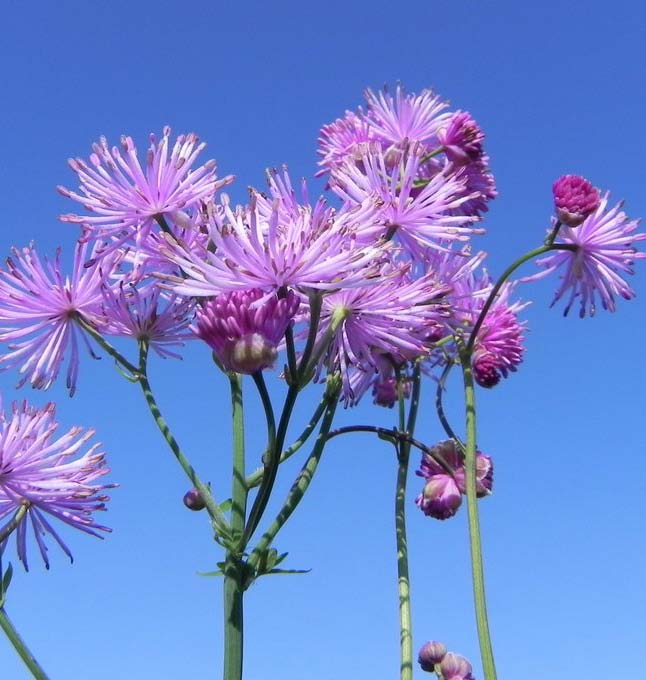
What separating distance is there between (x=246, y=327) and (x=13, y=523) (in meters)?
0.77

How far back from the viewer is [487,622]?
2383 mm

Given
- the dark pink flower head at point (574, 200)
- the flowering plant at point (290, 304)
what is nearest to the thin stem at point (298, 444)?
the flowering plant at point (290, 304)

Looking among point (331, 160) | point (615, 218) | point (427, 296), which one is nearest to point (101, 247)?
point (427, 296)

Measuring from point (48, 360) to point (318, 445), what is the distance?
67 centimetres

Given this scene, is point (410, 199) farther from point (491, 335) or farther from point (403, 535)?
point (403, 535)

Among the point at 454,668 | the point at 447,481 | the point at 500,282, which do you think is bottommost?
the point at 454,668

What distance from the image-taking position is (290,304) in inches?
72.3

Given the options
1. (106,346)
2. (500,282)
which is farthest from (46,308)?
(500,282)

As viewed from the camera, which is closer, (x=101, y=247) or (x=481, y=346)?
(x=101, y=247)

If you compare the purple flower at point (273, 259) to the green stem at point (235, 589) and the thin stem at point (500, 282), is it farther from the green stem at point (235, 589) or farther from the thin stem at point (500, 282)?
the thin stem at point (500, 282)

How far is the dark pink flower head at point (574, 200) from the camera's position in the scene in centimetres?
262

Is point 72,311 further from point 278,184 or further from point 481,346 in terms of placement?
point 481,346

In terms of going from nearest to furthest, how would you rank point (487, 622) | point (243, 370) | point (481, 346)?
point (243, 370) → point (487, 622) → point (481, 346)

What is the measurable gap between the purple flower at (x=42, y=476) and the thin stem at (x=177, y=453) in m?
0.21
